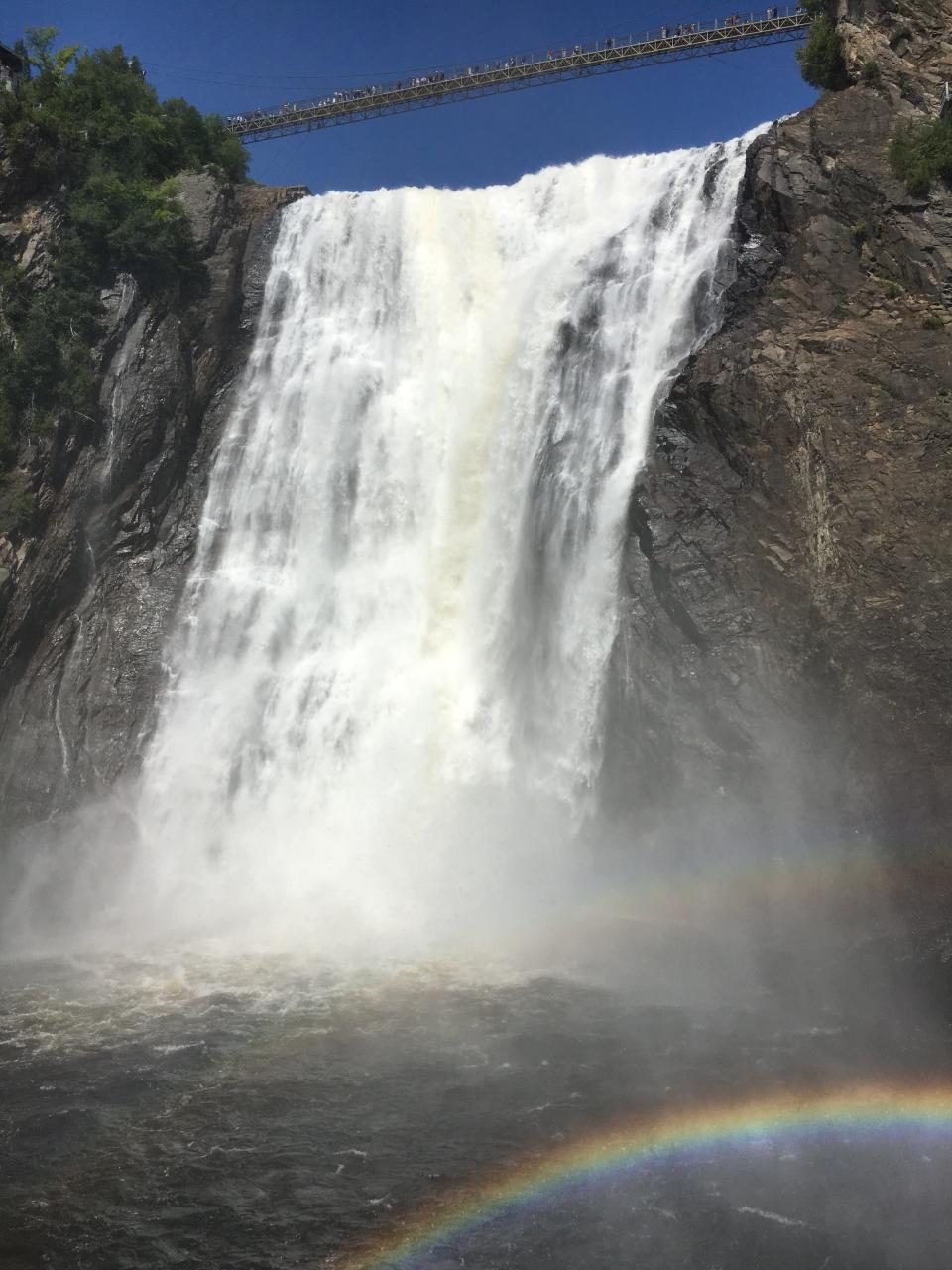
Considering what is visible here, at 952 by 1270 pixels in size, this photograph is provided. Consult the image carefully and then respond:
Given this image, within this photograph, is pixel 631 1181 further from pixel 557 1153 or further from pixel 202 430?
pixel 202 430

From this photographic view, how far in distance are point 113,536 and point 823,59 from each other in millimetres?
22143

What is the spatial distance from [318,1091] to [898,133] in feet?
70.7

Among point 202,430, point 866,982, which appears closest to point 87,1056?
point 866,982

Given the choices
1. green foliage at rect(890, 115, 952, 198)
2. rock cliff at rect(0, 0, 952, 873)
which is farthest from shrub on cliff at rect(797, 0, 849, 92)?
green foliage at rect(890, 115, 952, 198)

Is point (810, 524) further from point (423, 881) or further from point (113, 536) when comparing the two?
point (113, 536)

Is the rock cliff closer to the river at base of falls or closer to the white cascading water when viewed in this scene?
the white cascading water

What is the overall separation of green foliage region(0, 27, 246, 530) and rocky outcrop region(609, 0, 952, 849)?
58.1 ft

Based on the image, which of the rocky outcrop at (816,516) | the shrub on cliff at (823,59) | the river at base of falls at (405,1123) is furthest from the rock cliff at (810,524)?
the river at base of falls at (405,1123)

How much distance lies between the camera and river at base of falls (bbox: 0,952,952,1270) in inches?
435

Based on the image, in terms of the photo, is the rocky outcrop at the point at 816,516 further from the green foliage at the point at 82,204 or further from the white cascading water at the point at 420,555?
the green foliage at the point at 82,204

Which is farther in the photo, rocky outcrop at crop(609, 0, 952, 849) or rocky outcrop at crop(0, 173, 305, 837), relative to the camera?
rocky outcrop at crop(0, 173, 305, 837)

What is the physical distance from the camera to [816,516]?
19453 mm

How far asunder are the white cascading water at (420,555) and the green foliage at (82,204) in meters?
3.95

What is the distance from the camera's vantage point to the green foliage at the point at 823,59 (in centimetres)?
2469
